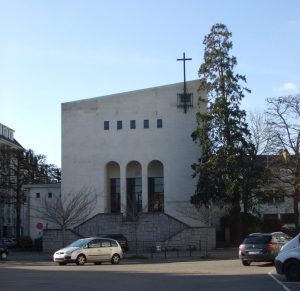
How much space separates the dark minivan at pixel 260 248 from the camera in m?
28.3

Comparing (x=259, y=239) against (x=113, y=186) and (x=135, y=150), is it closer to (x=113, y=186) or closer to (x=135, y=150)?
(x=135, y=150)

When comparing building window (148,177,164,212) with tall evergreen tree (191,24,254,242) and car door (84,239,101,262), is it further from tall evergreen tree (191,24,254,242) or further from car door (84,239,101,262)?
car door (84,239,101,262)

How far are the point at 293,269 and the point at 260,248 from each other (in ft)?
32.7

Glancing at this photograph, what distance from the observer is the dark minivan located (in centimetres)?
2827

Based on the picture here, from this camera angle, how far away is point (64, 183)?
218 ft

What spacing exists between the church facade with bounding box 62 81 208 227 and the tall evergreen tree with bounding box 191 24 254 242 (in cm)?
527

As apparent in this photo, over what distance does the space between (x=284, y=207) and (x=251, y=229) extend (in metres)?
22.8

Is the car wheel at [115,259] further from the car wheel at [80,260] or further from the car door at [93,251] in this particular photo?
the car wheel at [80,260]

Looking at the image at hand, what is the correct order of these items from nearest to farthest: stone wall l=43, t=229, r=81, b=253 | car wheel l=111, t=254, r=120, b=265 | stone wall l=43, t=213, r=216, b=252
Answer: car wheel l=111, t=254, r=120, b=265
stone wall l=43, t=213, r=216, b=252
stone wall l=43, t=229, r=81, b=253

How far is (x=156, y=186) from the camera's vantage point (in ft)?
215

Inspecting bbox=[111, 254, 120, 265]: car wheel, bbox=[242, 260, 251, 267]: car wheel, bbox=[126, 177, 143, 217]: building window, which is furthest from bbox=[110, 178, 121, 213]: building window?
bbox=[242, 260, 251, 267]: car wheel

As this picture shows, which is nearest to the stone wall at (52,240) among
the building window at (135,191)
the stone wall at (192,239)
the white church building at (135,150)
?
the white church building at (135,150)

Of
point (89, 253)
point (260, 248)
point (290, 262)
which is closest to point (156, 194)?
point (89, 253)

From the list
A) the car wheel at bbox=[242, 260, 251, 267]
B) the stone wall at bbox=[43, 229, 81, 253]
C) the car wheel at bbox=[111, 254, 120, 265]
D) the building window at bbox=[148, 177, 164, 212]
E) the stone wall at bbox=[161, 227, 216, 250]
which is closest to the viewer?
the car wheel at bbox=[242, 260, 251, 267]
